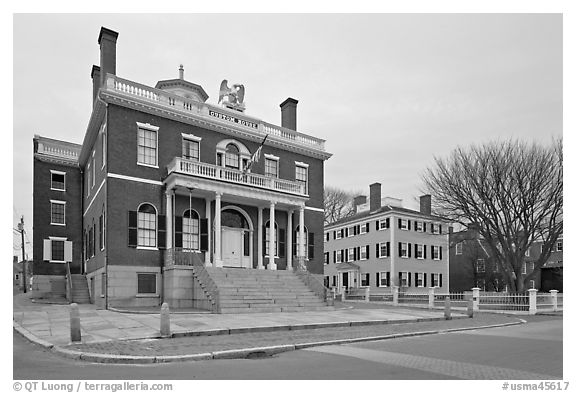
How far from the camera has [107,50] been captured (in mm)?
26312

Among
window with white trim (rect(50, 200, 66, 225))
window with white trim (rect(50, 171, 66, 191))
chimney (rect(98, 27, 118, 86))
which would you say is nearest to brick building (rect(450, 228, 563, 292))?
window with white trim (rect(50, 200, 66, 225))

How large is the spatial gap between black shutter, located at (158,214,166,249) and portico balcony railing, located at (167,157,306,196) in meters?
2.28

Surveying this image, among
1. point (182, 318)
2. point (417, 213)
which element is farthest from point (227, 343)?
point (417, 213)

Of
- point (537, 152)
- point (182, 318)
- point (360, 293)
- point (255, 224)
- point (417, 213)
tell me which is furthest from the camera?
point (417, 213)

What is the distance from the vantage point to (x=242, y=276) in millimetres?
24547

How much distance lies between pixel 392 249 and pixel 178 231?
28.4m

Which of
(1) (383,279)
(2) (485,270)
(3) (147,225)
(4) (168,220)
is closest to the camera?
(3) (147,225)

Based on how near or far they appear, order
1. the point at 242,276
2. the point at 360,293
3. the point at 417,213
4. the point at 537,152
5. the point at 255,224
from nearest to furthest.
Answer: the point at 242,276
the point at 255,224
the point at 537,152
the point at 360,293
the point at 417,213

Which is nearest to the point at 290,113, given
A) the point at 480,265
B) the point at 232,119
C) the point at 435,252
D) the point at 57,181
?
the point at 232,119

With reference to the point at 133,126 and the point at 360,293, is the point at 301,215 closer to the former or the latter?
the point at 133,126

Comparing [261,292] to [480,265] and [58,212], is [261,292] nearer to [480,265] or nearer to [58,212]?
[58,212]

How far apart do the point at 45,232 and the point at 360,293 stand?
957 inches

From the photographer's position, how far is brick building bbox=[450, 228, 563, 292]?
54781mm

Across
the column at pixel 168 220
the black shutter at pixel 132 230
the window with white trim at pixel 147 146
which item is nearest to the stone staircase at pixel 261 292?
the column at pixel 168 220
